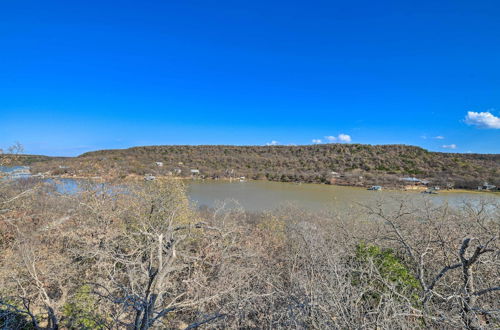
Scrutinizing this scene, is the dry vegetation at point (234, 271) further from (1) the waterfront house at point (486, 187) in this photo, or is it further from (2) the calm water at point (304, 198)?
(1) the waterfront house at point (486, 187)

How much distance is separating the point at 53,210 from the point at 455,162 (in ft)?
230

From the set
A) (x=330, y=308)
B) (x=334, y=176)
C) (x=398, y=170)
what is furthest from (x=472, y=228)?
(x=398, y=170)

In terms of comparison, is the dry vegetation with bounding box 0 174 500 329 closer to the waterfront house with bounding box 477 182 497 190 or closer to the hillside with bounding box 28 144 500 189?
the hillside with bounding box 28 144 500 189

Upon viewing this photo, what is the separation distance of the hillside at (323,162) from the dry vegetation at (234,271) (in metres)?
31.9

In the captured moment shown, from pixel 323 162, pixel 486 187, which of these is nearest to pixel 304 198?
pixel 486 187

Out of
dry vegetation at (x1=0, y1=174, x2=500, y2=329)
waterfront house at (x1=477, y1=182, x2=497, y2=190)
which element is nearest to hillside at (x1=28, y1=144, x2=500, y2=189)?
waterfront house at (x1=477, y1=182, x2=497, y2=190)

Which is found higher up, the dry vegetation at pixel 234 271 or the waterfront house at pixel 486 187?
the waterfront house at pixel 486 187

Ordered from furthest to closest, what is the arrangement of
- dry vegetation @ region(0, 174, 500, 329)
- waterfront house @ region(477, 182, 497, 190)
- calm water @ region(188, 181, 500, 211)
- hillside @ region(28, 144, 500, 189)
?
hillside @ region(28, 144, 500, 189), waterfront house @ region(477, 182, 497, 190), calm water @ region(188, 181, 500, 211), dry vegetation @ region(0, 174, 500, 329)

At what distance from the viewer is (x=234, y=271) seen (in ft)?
23.9

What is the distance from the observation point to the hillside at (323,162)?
48.4 meters

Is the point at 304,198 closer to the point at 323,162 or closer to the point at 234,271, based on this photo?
the point at 234,271

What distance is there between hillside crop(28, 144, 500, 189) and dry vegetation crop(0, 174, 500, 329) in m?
31.9

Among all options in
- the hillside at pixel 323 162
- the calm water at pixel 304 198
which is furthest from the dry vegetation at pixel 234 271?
the hillside at pixel 323 162

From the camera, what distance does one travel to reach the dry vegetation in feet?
10.5
